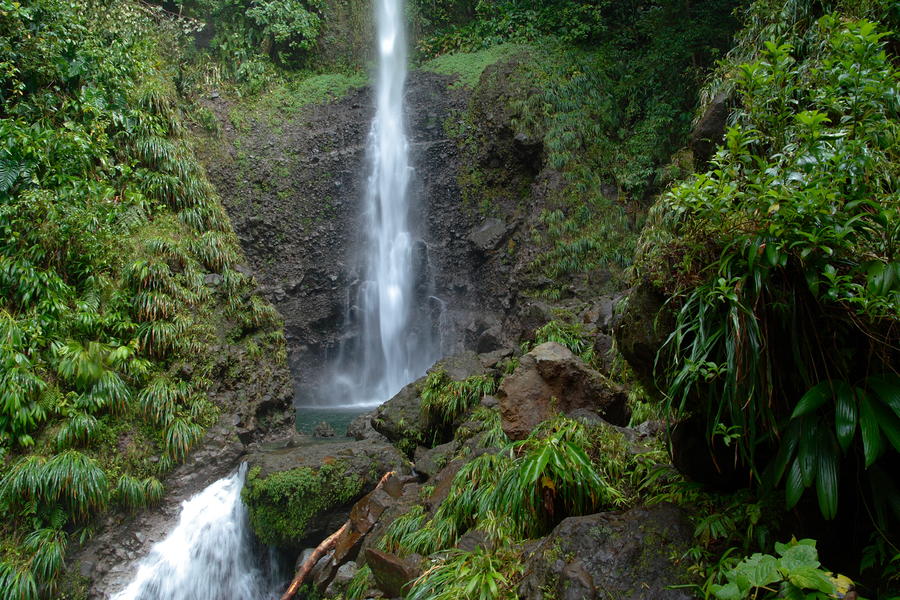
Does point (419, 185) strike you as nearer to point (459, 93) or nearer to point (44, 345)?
point (459, 93)

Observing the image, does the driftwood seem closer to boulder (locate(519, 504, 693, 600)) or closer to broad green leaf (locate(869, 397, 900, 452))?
boulder (locate(519, 504, 693, 600))

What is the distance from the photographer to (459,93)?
586 inches

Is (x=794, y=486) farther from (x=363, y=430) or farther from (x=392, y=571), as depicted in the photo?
(x=363, y=430)

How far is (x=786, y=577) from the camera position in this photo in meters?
2.06

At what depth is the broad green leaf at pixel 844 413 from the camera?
220cm

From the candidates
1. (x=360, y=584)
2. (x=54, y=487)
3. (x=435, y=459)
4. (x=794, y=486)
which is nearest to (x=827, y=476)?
(x=794, y=486)

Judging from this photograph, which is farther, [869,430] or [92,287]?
[92,287]

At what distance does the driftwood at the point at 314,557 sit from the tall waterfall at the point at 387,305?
6830 mm

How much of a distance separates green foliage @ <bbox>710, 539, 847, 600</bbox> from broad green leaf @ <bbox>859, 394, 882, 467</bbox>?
1.43 ft

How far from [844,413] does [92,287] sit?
8.93m

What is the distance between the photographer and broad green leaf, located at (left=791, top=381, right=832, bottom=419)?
231 cm

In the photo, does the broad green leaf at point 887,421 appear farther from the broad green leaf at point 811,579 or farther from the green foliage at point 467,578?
the green foliage at point 467,578

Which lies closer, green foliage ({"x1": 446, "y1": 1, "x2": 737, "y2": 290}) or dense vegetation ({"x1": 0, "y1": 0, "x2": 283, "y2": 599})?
dense vegetation ({"x1": 0, "y1": 0, "x2": 283, "y2": 599})

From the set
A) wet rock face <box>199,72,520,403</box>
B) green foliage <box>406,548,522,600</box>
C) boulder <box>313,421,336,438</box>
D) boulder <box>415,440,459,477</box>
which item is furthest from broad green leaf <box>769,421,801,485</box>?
wet rock face <box>199,72,520,403</box>
